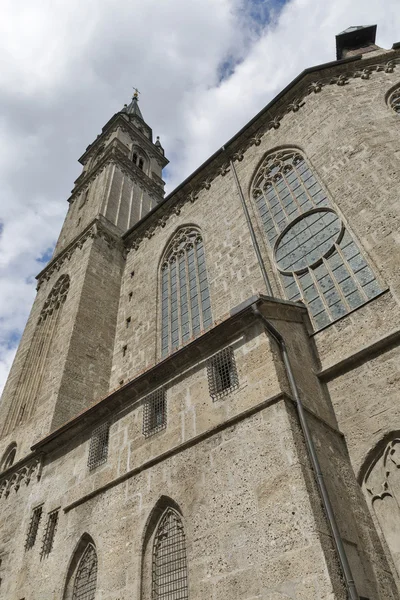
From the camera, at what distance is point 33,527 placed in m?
7.95

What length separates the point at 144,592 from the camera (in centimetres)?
530

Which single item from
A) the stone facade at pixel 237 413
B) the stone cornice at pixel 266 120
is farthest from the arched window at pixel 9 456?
the stone cornice at pixel 266 120

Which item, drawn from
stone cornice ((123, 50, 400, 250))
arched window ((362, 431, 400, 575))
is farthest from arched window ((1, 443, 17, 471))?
arched window ((362, 431, 400, 575))

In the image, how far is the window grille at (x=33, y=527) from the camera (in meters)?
7.81

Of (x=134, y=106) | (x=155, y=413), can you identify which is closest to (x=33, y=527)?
(x=155, y=413)

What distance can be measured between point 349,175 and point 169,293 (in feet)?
19.6

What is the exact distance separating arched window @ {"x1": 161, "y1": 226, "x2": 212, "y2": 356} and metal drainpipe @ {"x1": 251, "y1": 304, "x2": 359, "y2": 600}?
4.21 meters

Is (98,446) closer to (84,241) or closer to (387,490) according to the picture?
(387,490)

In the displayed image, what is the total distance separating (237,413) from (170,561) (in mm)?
1968

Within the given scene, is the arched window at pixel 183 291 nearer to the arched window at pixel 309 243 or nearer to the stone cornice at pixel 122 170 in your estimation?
the arched window at pixel 309 243

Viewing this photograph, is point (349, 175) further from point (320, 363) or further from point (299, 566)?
point (299, 566)

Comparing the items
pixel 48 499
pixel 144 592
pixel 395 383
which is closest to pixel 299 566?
pixel 144 592

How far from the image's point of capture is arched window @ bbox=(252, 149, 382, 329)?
785cm

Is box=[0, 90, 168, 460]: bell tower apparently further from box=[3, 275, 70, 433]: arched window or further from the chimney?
the chimney
